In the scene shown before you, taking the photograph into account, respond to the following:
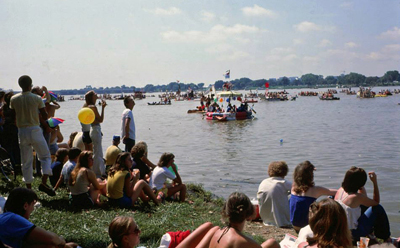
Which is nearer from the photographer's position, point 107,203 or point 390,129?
point 107,203

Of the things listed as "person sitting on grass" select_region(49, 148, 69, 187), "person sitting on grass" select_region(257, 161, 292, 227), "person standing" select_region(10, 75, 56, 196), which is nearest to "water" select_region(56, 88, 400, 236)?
"person sitting on grass" select_region(257, 161, 292, 227)

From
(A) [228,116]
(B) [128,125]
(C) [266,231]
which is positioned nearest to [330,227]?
(C) [266,231]

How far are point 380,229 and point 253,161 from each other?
9670mm

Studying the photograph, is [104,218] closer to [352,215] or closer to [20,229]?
[20,229]

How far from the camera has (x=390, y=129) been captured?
Answer: 2588 cm

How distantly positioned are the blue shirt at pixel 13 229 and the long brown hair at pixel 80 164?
2.53 m

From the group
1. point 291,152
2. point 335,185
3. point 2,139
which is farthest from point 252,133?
point 2,139

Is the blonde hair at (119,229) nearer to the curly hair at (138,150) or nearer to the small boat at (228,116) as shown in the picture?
the curly hair at (138,150)

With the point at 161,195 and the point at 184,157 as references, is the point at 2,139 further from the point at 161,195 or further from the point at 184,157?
the point at 184,157

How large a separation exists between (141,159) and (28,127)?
226cm

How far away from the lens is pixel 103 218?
5.88 meters

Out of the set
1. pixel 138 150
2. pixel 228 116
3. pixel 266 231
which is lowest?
pixel 266 231

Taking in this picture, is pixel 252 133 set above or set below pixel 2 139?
below

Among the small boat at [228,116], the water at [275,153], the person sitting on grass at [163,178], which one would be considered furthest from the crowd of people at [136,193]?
the small boat at [228,116]
